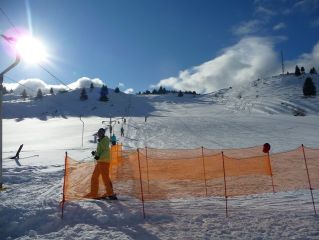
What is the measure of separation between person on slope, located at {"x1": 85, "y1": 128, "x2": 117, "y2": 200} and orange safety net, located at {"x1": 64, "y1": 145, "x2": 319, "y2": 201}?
27 centimetres

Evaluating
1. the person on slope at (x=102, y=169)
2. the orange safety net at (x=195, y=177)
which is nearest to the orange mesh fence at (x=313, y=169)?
the orange safety net at (x=195, y=177)

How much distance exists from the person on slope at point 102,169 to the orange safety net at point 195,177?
27cm

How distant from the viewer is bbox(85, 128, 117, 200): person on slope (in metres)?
10.8

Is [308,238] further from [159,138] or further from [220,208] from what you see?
[159,138]

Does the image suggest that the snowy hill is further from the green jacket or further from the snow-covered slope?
the green jacket

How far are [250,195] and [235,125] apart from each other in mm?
39747

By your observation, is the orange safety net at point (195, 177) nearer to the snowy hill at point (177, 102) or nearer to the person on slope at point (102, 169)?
the person on slope at point (102, 169)

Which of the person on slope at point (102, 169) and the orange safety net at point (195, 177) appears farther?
the orange safety net at point (195, 177)

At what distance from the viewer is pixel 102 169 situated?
1103 centimetres

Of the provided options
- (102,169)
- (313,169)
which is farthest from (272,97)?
(102,169)

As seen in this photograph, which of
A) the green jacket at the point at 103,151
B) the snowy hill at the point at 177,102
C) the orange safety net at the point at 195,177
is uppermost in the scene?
the snowy hill at the point at 177,102

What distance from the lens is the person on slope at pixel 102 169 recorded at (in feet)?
35.3

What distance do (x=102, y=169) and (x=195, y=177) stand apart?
16.8 feet

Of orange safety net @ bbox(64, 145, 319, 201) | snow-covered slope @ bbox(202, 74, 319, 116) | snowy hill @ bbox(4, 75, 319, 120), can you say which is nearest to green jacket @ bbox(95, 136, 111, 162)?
orange safety net @ bbox(64, 145, 319, 201)
